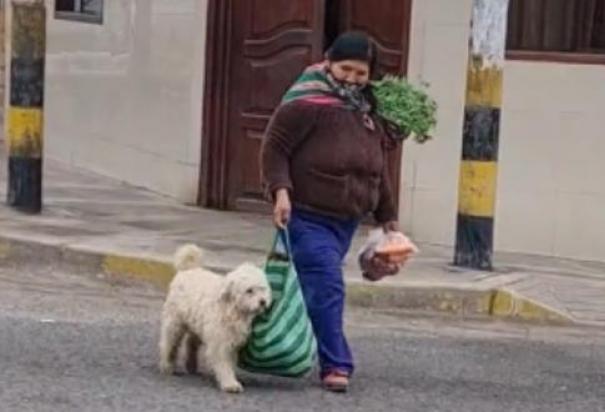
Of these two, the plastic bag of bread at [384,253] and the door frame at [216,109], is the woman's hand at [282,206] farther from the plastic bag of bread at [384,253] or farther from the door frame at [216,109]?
the door frame at [216,109]

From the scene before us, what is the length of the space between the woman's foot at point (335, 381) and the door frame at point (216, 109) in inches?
222

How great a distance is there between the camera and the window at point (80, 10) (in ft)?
49.1

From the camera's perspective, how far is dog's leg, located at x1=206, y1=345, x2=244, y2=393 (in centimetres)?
727

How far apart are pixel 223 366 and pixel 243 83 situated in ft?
19.4

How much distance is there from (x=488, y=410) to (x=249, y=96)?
5.91 metres

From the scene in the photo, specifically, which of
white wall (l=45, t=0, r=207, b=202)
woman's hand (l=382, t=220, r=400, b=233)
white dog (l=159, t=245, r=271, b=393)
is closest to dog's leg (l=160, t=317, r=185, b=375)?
white dog (l=159, t=245, r=271, b=393)

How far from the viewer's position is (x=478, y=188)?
1030 centimetres

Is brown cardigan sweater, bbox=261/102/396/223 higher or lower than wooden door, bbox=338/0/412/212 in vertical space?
lower

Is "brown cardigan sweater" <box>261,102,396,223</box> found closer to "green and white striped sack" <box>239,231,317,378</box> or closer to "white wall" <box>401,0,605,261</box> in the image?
"green and white striped sack" <box>239,231,317,378</box>

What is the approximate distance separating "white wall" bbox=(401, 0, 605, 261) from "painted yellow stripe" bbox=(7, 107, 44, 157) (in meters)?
2.60

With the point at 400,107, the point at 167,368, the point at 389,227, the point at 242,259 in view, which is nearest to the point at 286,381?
the point at 167,368

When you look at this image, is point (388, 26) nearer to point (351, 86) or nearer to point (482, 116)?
point (482, 116)

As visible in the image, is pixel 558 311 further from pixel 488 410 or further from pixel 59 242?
pixel 59 242

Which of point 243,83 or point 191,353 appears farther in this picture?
point 243,83
